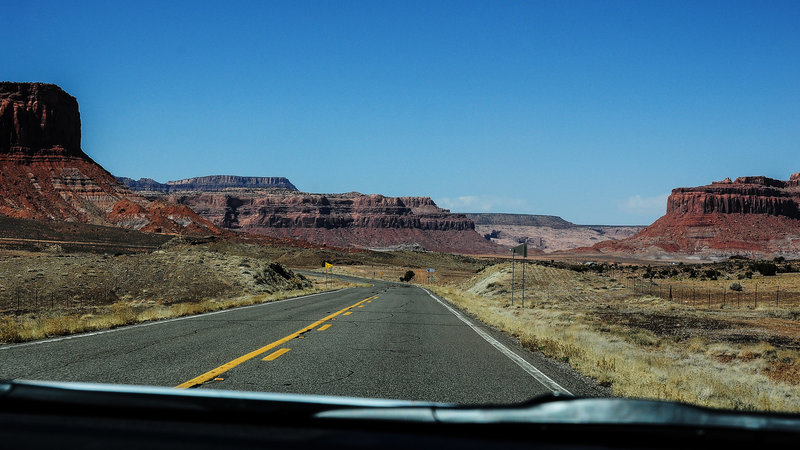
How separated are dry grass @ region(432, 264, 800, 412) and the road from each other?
78 centimetres

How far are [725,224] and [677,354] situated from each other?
184109mm

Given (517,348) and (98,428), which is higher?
(98,428)

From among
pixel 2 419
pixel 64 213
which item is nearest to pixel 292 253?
pixel 64 213

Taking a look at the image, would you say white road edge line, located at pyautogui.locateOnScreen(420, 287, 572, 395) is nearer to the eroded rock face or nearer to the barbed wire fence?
the barbed wire fence

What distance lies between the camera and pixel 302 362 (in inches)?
329

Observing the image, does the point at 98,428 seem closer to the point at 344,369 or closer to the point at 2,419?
the point at 2,419

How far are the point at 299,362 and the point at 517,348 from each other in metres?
Result: 5.43

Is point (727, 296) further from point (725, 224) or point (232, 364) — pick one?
point (725, 224)

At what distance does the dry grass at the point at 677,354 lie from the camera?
26.0 ft

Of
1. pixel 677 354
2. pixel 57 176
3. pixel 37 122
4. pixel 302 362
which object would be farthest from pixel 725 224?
pixel 302 362

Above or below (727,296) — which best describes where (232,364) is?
above

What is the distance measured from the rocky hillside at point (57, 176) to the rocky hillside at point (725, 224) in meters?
134

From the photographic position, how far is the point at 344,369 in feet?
25.8

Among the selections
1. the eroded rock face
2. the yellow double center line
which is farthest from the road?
the eroded rock face
